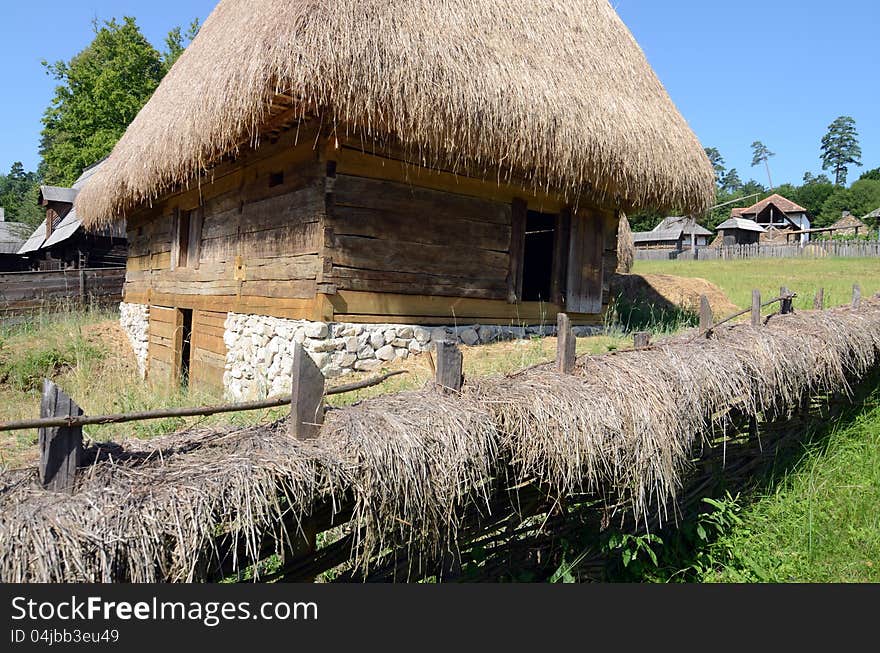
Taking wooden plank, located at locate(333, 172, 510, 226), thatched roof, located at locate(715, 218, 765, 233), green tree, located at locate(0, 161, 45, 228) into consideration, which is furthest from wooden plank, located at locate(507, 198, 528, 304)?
thatched roof, located at locate(715, 218, 765, 233)

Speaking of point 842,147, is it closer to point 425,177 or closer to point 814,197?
point 814,197

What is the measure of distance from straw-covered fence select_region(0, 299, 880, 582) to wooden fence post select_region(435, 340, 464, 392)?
52mm

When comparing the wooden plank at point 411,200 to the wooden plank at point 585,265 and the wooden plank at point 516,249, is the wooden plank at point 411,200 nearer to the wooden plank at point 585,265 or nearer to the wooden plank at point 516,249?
A: the wooden plank at point 516,249

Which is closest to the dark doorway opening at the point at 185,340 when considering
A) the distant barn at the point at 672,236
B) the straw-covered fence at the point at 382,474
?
the straw-covered fence at the point at 382,474

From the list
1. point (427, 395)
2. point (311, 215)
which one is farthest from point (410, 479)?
point (311, 215)

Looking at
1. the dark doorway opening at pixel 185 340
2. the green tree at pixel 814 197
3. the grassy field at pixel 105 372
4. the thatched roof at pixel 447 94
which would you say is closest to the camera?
the grassy field at pixel 105 372

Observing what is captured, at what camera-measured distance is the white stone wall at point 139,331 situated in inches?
400

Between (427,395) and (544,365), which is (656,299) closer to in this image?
(544,365)

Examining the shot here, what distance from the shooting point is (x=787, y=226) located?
149 feet

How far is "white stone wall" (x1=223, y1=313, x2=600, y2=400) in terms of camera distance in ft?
18.7

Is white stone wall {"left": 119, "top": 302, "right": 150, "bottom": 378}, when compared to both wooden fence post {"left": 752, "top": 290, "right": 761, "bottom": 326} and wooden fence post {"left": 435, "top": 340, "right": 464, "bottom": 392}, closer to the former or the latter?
wooden fence post {"left": 435, "top": 340, "right": 464, "bottom": 392}

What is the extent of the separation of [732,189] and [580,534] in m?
102

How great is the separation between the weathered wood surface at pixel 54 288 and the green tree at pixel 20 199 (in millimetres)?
8228

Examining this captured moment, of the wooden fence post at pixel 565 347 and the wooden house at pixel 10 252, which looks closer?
the wooden fence post at pixel 565 347
